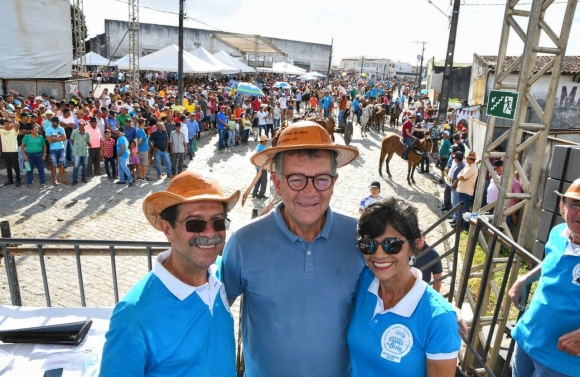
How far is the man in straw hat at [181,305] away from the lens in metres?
1.67

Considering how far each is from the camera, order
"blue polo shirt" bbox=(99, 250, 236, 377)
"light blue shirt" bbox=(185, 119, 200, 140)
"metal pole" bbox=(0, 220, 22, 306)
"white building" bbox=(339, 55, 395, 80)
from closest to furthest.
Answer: "blue polo shirt" bbox=(99, 250, 236, 377)
"metal pole" bbox=(0, 220, 22, 306)
"light blue shirt" bbox=(185, 119, 200, 140)
"white building" bbox=(339, 55, 395, 80)

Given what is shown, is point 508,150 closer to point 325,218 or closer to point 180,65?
point 325,218

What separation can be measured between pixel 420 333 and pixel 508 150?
3.83 meters

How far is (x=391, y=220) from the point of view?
6.36 ft

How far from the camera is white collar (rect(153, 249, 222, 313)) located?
1818 mm

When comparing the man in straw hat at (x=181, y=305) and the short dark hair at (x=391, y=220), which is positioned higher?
the short dark hair at (x=391, y=220)

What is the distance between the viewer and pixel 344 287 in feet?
7.02

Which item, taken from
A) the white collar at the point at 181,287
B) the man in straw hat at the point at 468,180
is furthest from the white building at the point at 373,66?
the white collar at the point at 181,287

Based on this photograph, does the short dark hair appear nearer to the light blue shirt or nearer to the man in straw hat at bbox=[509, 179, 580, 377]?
the man in straw hat at bbox=[509, 179, 580, 377]

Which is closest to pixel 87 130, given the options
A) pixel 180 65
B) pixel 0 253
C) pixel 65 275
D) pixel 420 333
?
pixel 65 275

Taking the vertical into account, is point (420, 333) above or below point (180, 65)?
below

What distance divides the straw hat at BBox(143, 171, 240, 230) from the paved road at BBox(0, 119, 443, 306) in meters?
4.65

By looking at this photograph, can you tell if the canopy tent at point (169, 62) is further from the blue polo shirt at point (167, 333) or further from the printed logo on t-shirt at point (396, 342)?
the printed logo on t-shirt at point (396, 342)

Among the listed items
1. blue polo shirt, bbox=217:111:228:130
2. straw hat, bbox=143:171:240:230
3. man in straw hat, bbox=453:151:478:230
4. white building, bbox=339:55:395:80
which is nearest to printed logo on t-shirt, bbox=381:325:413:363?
straw hat, bbox=143:171:240:230
